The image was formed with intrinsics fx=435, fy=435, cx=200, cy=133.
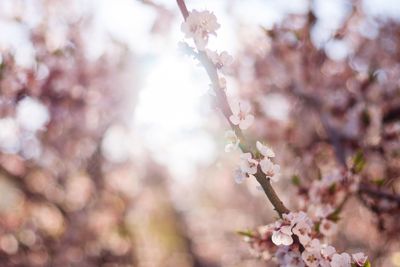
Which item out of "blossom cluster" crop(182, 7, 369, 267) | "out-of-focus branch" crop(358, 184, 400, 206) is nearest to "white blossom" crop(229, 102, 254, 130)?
Result: "blossom cluster" crop(182, 7, 369, 267)

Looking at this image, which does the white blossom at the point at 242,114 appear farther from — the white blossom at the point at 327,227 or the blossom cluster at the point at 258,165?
the white blossom at the point at 327,227

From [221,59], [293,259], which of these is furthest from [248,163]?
[293,259]

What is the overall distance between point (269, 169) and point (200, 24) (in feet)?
2.37

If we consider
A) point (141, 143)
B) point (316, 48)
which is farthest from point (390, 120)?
point (141, 143)

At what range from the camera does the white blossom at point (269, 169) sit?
1975 millimetres

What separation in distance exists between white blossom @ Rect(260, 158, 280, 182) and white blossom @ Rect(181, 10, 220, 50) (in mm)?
581

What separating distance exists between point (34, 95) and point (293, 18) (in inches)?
154

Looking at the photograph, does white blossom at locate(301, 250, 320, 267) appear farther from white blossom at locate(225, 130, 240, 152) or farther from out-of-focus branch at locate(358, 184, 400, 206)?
out-of-focus branch at locate(358, 184, 400, 206)

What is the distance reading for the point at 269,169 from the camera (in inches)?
78.4

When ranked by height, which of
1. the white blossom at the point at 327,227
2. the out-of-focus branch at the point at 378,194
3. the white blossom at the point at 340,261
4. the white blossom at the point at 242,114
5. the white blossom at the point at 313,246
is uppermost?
the out-of-focus branch at the point at 378,194

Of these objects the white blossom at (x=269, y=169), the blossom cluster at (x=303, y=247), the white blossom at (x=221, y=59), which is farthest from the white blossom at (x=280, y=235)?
the white blossom at (x=221, y=59)

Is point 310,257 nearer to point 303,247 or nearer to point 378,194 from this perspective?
point 303,247

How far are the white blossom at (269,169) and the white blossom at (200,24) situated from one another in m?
0.58

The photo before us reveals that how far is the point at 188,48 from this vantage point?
1920 mm
